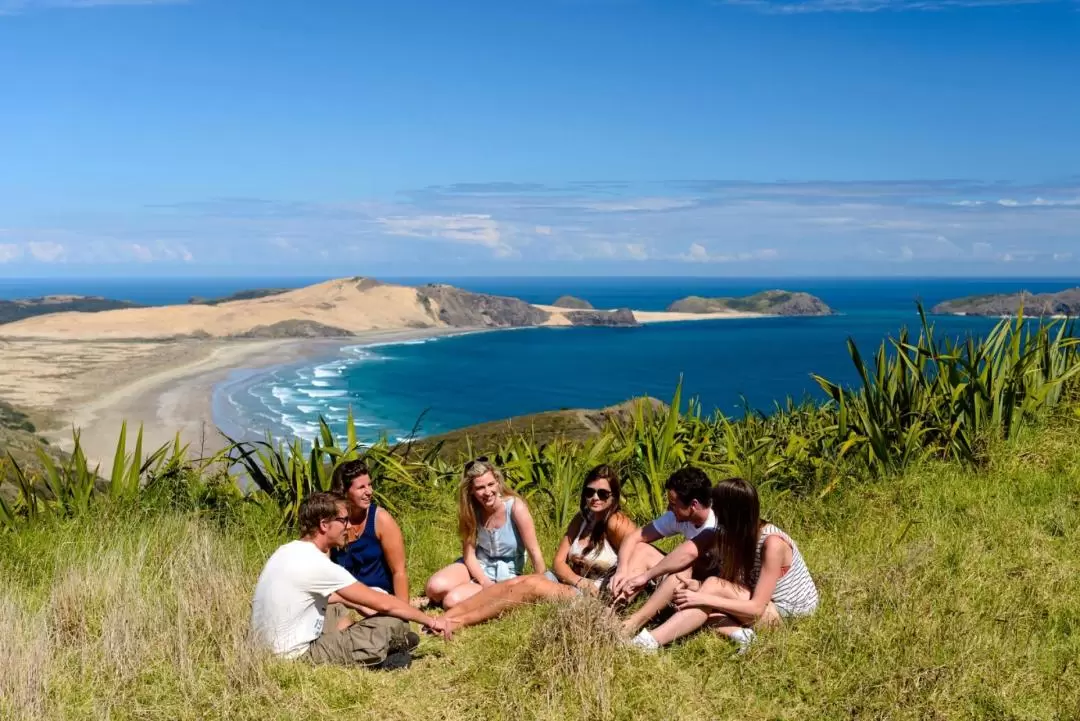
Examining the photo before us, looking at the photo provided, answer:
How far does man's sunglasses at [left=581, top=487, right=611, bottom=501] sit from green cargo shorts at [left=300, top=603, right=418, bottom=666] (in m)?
1.49

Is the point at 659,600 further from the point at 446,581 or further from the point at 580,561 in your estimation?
the point at 446,581

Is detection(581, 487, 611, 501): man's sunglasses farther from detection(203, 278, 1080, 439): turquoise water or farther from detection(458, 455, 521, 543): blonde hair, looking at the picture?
detection(203, 278, 1080, 439): turquoise water

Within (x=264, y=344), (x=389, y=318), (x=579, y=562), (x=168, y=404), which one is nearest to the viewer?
(x=579, y=562)

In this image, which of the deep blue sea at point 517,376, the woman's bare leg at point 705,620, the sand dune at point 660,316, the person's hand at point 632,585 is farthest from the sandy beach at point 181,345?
the woman's bare leg at point 705,620

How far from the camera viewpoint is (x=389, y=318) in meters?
117

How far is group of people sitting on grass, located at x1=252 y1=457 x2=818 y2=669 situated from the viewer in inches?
180

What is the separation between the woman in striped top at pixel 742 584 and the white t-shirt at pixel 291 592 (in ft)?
5.01

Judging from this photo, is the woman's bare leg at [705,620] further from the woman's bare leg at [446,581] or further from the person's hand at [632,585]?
the woman's bare leg at [446,581]

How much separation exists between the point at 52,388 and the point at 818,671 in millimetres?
61640

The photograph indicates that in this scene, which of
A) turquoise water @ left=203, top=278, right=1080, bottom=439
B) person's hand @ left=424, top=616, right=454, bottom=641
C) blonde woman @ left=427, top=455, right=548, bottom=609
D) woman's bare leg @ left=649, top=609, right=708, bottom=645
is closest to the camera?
woman's bare leg @ left=649, top=609, right=708, bottom=645

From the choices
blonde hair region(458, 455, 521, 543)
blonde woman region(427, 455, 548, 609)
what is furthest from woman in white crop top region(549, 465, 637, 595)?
blonde hair region(458, 455, 521, 543)

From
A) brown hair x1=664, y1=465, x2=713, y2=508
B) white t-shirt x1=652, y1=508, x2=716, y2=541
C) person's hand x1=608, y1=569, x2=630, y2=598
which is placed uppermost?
brown hair x1=664, y1=465, x2=713, y2=508

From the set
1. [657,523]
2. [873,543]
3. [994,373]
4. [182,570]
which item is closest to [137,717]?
[182,570]

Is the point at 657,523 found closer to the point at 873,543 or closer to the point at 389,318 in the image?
the point at 873,543
